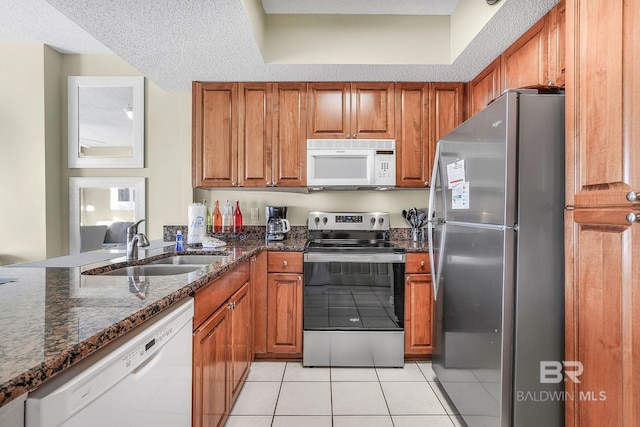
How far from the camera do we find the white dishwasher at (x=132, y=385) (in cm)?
58

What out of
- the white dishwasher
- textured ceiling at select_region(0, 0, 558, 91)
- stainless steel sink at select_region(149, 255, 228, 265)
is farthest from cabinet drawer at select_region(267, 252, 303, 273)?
textured ceiling at select_region(0, 0, 558, 91)

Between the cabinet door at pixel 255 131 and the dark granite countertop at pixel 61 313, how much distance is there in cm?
138

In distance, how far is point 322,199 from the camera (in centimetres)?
295

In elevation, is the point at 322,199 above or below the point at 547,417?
above

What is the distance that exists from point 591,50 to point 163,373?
178 cm

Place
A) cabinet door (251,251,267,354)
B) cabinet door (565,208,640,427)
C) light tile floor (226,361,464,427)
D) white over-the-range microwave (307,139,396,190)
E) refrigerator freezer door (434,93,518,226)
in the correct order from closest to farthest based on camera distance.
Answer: cabinet door (565,208,640,427)
refrigerator freezer door (434,93,518,226)
light tile floor (226,361,464,427)
cabinet door (251,251,267,354)
white over-the-range microwave (307,139,396,190)

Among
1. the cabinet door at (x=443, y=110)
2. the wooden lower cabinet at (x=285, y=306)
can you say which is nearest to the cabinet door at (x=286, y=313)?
the wooden lower cabinet at (x=285, y=306)

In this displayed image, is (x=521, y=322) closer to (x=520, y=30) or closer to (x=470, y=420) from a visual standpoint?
(x=470, y=420)

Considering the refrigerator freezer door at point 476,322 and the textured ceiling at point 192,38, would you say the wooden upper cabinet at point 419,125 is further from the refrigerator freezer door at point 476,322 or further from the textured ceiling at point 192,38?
the refrigerator freezer door at point 476,322

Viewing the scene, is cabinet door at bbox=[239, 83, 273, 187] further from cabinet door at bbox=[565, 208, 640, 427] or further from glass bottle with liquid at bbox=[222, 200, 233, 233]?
cabinet door at bbox=[565, 208, 640, 427]

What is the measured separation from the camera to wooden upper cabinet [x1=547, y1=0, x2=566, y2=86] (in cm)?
160

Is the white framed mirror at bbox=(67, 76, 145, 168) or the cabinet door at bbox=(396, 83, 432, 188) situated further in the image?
the white framed mirror at bbox=(67, 76, 145, 168)

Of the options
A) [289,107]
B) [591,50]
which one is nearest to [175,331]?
[591,50]

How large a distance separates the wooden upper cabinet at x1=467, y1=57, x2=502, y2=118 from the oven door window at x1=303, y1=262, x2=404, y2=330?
1375mm
